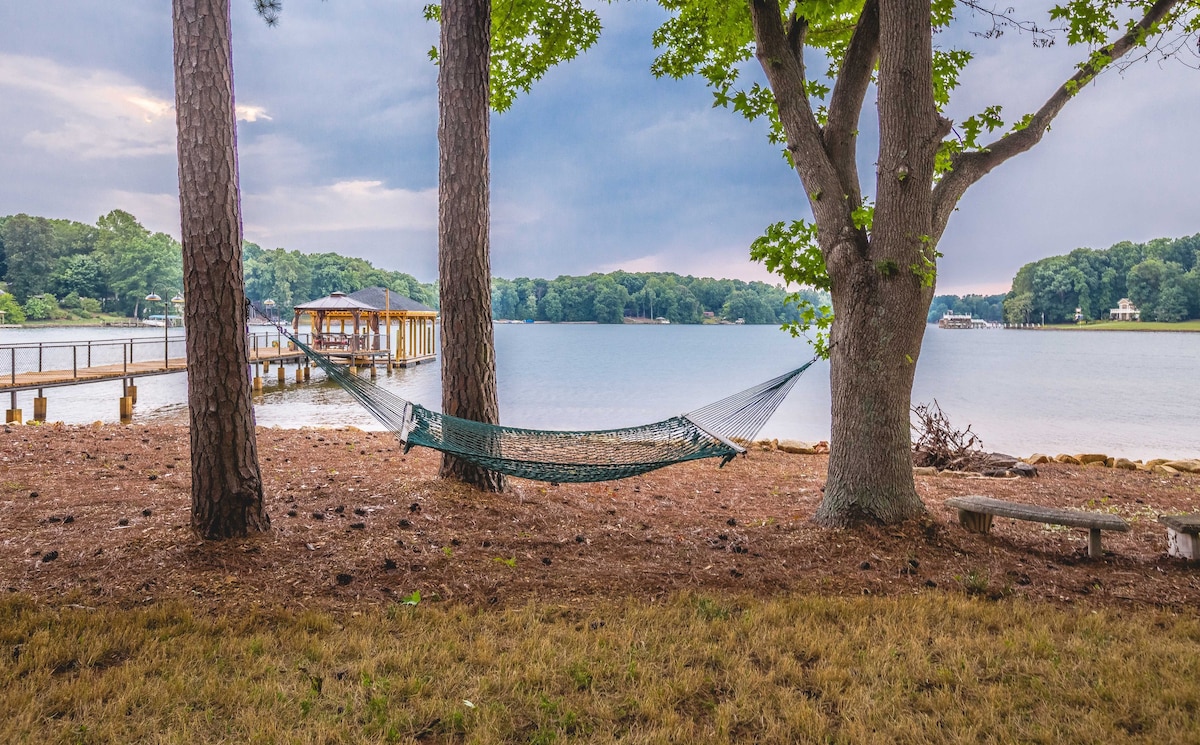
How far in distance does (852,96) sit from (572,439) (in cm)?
241

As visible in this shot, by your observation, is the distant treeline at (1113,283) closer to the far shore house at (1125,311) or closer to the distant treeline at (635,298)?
the far shore house at (1125,311)

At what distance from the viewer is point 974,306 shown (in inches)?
2936

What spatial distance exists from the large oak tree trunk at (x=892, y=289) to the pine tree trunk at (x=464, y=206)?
1.90 metres

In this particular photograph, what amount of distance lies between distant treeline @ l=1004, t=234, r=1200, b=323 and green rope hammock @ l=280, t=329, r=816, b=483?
175 ft

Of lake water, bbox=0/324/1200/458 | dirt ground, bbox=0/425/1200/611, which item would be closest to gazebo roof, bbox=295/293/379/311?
lake water, bbox=0/324/1200/458

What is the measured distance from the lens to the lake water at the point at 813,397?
11.0 m

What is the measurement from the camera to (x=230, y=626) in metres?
1.85

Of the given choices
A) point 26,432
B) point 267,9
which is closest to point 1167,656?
point 267,9

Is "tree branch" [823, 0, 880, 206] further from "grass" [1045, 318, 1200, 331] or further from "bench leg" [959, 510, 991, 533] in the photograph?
"grass" [1045, 318, 1200, 331]

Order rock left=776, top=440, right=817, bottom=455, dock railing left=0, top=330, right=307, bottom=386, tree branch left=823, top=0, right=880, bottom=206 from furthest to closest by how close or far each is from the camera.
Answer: dock railing left=0, top=330, right=307, bottom=386 < rock left=776, top=440, right=817, bottom=455 < tree branch left=823, top=0, right=880, bottom=206

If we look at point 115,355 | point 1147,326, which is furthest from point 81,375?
point 1147,326

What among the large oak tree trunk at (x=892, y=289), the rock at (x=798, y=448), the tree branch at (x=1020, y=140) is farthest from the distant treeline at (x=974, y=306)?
the large oak tree trunk at (x=892, y=289)

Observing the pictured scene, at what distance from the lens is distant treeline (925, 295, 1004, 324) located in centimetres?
7281

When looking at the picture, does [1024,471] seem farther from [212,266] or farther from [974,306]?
[974,306]
